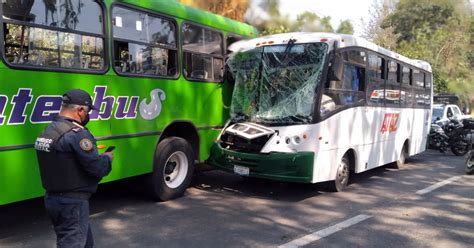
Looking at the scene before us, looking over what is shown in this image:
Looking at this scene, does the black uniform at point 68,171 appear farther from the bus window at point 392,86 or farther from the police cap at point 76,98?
the bus window at point 392,86

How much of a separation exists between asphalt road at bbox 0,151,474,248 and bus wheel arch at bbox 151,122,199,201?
22 cm

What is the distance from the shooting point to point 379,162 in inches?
367

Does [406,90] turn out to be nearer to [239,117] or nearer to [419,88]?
[419,88]

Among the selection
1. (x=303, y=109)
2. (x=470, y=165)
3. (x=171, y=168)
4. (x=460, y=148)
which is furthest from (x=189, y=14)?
(x=460, y=148)

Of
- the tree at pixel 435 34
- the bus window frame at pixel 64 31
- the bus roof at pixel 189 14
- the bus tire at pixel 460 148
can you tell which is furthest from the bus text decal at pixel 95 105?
the tree at pixel 435 34

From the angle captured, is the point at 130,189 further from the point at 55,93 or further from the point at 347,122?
the point at 347,122

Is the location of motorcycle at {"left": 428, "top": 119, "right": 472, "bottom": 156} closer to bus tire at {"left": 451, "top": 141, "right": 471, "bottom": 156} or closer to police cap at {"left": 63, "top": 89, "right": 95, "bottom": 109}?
bus tire at {"left": 451, "top": 141, "right": 471, "bottom": 156}

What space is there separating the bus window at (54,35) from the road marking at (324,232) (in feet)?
10.4

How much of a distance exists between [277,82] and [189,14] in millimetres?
1797

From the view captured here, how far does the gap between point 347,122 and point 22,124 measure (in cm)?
508

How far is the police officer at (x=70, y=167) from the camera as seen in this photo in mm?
3303

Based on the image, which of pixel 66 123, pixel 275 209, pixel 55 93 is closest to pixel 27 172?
pixel 55 93

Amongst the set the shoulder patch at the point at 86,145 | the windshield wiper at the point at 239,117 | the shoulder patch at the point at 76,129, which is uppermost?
the shoulder patch at the point at 76,129

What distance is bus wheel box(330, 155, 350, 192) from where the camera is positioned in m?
7.79
